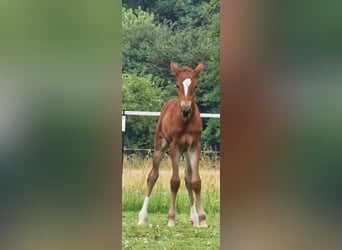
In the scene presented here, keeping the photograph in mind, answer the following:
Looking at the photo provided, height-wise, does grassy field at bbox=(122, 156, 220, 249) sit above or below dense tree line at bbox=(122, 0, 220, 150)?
below

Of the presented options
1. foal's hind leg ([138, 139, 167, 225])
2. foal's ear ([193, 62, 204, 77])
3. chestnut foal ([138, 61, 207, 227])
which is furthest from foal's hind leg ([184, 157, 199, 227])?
foal's ear ([193, 62, 204, 77])

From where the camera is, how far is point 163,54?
260 cm

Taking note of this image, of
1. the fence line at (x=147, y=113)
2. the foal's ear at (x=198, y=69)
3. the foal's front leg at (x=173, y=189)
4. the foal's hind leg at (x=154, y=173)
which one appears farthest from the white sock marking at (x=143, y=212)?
the foal's ear at (x=198, y=69)

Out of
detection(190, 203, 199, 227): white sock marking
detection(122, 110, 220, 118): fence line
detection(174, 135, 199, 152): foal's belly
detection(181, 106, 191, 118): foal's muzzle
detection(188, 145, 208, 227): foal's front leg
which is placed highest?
detection(181, 106, 191, 118): foal's muzzle

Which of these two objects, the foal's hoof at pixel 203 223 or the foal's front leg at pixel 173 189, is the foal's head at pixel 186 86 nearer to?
the foal's front leg at pixel 173 189

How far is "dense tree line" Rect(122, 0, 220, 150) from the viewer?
99.3 inches

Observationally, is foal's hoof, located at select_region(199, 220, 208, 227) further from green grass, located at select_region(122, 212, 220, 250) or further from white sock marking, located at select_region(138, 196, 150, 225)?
white sock marking, located at select_region(138, 196, 150, 225)

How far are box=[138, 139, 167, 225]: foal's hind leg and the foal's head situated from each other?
0.19 meters

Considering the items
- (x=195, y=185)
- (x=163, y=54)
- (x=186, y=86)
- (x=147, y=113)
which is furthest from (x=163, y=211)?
(x=163, y=54)

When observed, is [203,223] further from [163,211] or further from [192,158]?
[192,158]

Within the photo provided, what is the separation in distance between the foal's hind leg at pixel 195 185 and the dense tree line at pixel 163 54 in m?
0.09

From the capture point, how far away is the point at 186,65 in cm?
259
